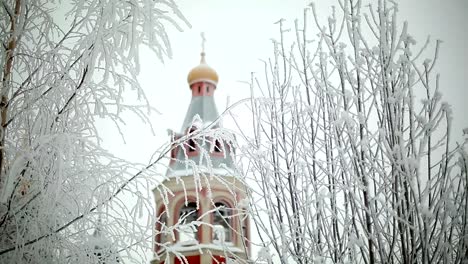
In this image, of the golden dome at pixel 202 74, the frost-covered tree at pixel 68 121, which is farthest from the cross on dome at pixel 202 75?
the frost-covered tree at pixel 68 121

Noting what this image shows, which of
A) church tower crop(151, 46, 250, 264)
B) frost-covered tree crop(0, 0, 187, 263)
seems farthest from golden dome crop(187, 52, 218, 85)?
frost-covered tree crop(0, 0, 187, 263)

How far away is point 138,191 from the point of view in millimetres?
2793

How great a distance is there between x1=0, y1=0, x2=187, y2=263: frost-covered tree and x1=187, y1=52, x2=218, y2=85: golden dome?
18.2 m

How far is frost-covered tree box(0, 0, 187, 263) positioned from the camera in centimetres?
257

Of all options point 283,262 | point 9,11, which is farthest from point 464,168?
point 9,11

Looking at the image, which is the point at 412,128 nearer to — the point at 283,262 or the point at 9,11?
the point at 283,262

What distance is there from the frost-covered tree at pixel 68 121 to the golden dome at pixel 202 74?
1822 cm

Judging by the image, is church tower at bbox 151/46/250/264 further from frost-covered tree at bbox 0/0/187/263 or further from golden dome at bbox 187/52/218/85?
frost-covered tree at bbox 0/0/187/263

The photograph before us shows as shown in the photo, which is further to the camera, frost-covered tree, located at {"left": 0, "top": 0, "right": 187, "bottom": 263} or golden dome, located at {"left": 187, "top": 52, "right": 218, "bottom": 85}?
golden dome, located at {"left": 187, "top": 52, "right": 218, "bottom": 85}

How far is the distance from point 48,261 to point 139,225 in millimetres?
585

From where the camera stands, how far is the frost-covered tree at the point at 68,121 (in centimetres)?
257

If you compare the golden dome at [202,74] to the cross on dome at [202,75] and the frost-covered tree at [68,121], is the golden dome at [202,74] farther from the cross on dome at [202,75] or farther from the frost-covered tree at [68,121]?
the frost-covered tree at [68,121]

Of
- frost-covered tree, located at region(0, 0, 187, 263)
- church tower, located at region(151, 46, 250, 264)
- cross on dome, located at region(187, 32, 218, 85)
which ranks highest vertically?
cross on dome, located at region(187, 32, 218, 85)

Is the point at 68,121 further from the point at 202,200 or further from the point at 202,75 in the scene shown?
the point at 202,75
